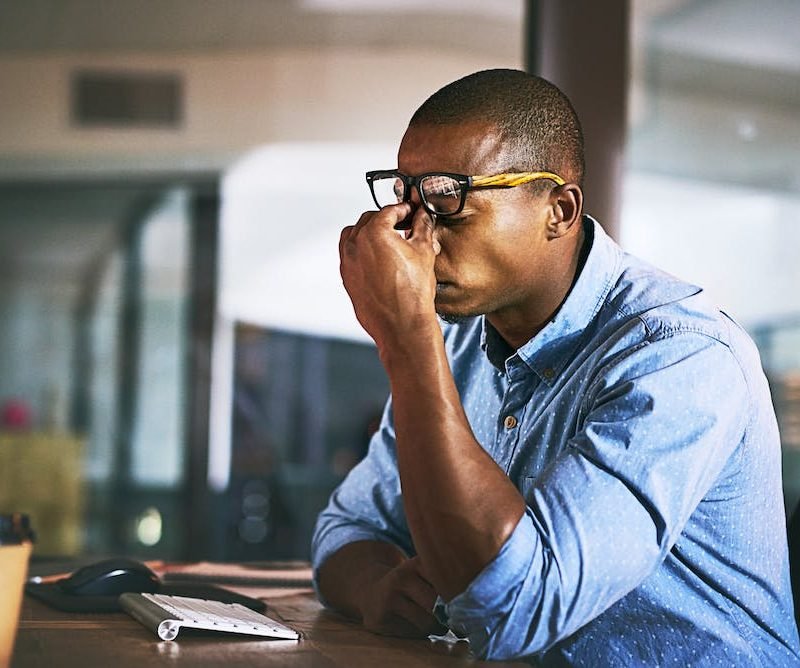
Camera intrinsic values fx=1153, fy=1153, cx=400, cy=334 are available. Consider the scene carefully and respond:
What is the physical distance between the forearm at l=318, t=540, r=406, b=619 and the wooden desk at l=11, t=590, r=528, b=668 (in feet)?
0.18

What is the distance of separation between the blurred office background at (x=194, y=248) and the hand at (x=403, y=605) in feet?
10.8

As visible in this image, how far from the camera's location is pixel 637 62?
4324 mm

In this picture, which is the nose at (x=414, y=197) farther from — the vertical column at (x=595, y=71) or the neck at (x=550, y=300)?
the vertical column at (x=595, y=71)

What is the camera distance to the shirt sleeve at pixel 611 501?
107cm

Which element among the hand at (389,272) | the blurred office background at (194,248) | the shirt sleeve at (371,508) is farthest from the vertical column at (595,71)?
the hand at (389,272)

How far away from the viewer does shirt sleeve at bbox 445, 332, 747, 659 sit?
42.1 inches

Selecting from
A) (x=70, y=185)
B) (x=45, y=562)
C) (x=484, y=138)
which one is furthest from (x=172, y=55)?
(x=484, y=138)

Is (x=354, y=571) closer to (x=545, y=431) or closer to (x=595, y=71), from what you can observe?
(x=545, y=431)

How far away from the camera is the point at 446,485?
3.57 ft

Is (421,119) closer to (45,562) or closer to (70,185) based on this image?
(45,562)

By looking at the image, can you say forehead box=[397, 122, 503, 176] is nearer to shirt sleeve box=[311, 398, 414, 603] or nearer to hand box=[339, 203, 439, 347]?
hand box=[339, 203, 439, 347]

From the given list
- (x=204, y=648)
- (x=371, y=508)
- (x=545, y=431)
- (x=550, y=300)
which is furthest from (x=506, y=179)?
(x=204, y=648)

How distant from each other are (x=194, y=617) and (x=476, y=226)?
54 cm

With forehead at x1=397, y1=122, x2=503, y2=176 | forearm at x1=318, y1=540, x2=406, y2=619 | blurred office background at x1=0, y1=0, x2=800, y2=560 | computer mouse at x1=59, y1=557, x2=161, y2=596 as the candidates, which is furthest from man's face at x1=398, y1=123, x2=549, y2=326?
blurred office background at x1=0, y1=0, x2=800, y2=560
